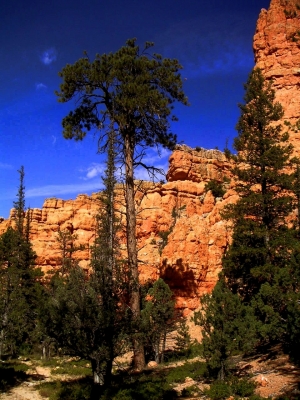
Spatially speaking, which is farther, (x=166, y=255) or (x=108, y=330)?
(x=166, y=255)

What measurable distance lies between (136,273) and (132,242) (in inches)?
48.1

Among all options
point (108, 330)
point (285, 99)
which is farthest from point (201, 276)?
point (285, 99)

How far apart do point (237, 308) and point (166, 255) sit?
21137 millimetres

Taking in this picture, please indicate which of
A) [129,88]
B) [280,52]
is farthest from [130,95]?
[280,52]

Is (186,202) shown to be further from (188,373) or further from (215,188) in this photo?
(188,373)

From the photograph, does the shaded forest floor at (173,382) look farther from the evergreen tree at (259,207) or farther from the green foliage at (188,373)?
the evergreen tree at (259,207)

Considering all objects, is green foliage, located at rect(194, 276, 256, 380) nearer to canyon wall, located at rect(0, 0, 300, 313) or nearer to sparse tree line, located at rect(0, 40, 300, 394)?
sparse tree line, located at rect(0, 40, 300, 394)

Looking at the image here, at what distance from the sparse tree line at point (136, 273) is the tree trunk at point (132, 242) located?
4 centimetres

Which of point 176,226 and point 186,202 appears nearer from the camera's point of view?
point 176,226

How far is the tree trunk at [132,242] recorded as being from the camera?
12680 mm

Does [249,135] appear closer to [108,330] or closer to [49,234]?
[108,330]

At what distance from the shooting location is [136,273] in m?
13.7

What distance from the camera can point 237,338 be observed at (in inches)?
431

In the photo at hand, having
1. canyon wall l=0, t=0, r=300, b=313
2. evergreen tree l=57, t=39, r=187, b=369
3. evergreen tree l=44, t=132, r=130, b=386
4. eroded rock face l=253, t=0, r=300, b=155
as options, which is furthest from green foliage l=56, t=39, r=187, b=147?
eroded rock face l=253, t=0, r=300, b=155
